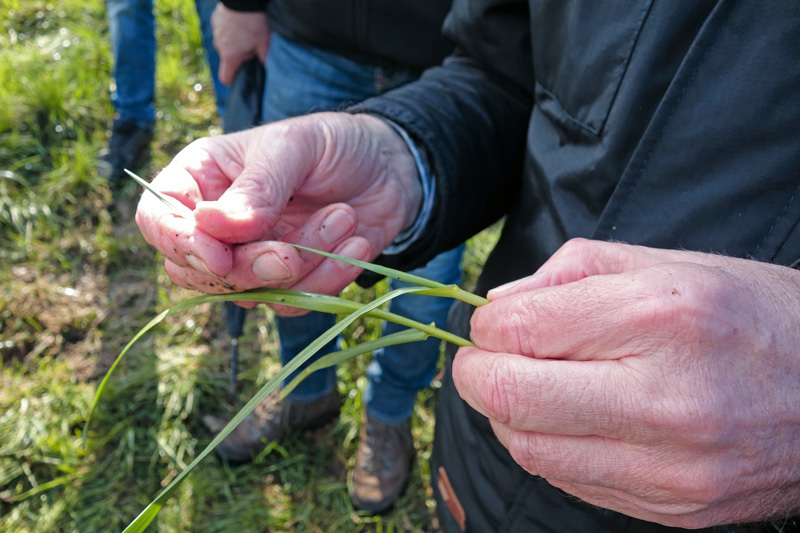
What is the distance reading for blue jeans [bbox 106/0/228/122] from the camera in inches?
102

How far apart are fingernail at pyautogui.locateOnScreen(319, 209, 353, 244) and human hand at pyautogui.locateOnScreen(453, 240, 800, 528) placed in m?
0.38

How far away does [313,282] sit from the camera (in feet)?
3.29

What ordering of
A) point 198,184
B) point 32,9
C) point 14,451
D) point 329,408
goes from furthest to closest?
point 32,9 → point 329,408 → point 14,451 → point 198,184

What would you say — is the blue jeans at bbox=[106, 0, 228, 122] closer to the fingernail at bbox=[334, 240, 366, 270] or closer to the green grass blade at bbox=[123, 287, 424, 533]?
the fingernail at bbox=[334, 240, 366, 270]

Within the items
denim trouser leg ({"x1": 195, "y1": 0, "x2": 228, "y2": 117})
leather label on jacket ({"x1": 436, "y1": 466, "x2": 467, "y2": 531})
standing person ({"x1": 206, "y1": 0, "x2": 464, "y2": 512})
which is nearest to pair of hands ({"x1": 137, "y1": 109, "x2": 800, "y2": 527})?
leather label on jacket ({"x1": 436, "y1": 466, "x2": 467, "y2": 531})

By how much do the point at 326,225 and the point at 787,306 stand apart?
0.66 meters

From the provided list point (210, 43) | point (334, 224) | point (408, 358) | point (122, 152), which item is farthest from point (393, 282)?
point (122, 152)

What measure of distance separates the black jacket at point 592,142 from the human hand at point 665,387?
0.36ft

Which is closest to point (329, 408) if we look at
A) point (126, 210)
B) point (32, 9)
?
point (126, 210)

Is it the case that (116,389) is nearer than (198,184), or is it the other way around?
(198,184)

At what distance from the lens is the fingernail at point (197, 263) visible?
81 cm

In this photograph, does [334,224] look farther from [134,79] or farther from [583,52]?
[134,79]

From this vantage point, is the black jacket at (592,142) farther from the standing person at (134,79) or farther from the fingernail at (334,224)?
the standing person at (134,79)

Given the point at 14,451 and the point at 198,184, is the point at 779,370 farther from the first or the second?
the point at 14,451
